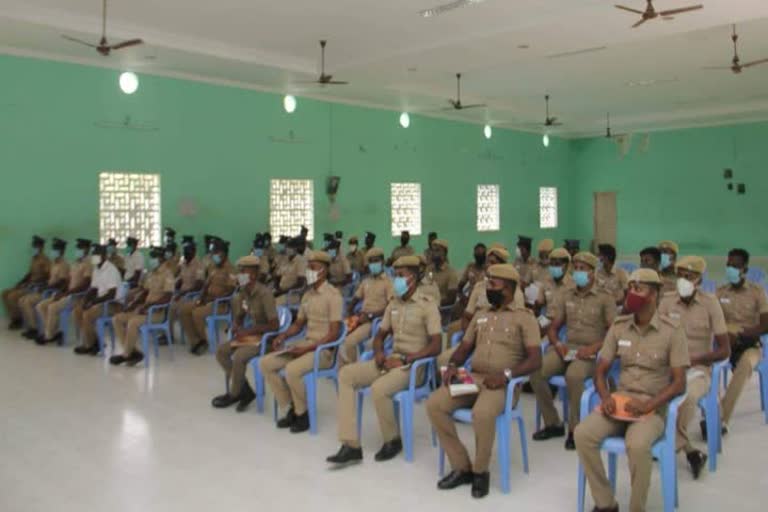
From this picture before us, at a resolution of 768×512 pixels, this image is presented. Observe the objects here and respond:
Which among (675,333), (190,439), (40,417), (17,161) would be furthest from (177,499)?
(17,161)

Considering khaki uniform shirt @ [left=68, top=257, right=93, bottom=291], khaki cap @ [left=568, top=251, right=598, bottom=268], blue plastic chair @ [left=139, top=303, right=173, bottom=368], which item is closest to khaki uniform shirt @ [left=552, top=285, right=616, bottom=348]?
khaki cap @ [left=568, top=251, right=598, bottom=268]

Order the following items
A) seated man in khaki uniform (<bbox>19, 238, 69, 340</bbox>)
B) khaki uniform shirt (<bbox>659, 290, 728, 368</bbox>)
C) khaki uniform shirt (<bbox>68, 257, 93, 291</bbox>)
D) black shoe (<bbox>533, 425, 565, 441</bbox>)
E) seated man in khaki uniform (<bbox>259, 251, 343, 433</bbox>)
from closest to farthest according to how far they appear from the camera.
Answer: khaki uniform shirt (<bbox>659, 290, 728, 368</bbox>) < black shoe (<bbox>533, 425, 565, 441</bbox>) < seated man in khaki uniform (<bbox>259, 251, 343, 433</bbox>) < khaki uniform shirt (<bbox>68, 257, 93, 291</bbox>) < seated man in khaki uniform (<bbox>19, 238, 69, 340</bbox>)

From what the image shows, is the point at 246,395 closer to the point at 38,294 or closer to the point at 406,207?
the point at 38,294

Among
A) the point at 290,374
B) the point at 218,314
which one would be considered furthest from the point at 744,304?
the point at 218,314

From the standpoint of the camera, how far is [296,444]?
14.2ft

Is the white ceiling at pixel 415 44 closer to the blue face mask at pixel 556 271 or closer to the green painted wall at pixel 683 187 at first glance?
the green painted wall at pixel 683 187

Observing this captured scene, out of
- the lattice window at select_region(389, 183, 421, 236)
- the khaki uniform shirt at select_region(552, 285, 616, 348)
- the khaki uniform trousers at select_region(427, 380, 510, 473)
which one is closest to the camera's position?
the khaki uniform trousers at select_region(427, 380, 510, 473)

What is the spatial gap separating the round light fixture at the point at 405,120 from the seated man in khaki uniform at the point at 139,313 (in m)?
7.38

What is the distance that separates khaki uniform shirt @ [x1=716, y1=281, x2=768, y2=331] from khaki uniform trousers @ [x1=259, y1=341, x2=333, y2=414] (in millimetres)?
2849

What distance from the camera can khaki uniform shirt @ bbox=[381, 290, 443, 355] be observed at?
13.7 feet

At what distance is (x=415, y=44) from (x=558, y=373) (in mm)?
5803

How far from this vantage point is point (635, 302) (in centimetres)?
327

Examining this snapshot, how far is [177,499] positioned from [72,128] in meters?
7.15

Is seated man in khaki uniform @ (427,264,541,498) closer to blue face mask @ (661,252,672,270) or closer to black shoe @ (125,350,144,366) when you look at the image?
blue face mask @ (661,252,672,270)
